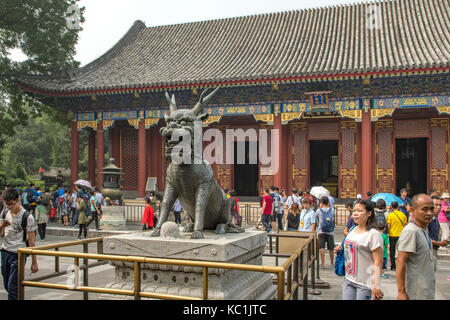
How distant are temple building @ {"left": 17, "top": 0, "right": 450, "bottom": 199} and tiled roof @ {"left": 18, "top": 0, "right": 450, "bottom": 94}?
5 centimetres

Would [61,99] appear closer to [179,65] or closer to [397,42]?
[179,65]

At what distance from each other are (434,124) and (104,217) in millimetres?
12171

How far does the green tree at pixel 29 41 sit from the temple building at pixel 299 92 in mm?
2014

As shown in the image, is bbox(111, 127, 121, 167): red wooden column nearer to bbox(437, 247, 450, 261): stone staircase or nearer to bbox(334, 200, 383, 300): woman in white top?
bbox(437, 247, 450, 261): stone staircase

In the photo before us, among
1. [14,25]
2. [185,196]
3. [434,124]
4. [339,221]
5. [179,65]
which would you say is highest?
[14,25]

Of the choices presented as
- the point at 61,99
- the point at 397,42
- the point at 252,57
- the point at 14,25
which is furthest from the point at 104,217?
the point at 397,42

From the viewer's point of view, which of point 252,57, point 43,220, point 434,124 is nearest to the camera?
point 43,220

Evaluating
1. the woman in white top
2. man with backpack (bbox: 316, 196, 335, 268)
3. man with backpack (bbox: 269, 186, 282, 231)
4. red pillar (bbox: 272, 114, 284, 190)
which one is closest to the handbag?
the woman in white top

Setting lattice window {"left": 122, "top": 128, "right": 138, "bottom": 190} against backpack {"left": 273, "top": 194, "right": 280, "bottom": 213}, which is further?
lattice window {"left": 122, "top": 128, "right": 138, "bottom": 190}

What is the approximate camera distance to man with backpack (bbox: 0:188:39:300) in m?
4.79

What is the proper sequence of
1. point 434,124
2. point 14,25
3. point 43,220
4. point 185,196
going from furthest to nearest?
point 14,25 < point 434,124 < point 43,220 < point 185,196

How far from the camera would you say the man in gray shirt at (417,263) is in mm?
3156

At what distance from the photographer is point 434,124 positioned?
1553 centimetres

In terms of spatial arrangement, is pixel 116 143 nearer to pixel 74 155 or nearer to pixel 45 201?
pixel 74 155
